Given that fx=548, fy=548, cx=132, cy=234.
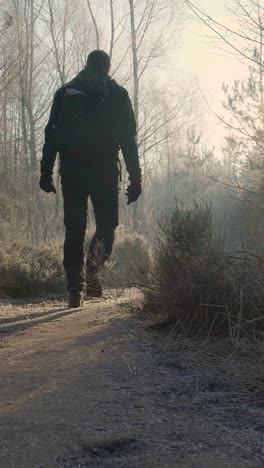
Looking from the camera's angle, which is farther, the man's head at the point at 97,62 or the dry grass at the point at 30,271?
the dry grass at the point at 30,271

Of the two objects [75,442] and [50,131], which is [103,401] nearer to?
[75,442]

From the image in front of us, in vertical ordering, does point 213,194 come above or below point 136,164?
above

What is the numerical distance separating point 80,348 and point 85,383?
1.86ft

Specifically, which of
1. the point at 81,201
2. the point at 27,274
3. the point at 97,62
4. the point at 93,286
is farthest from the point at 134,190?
the point at 27,274

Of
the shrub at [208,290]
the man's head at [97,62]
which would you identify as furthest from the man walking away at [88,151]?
the shrub at [208,290]

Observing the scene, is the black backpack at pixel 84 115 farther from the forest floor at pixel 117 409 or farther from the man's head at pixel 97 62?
the forest floor at pixel 117 409

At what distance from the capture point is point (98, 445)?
1.58 metres

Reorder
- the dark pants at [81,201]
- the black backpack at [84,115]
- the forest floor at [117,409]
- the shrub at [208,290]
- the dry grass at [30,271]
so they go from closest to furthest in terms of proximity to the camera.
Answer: the forest floor at [117,409] → the shrub at [208,290] → the black backpack at [84,115] → the dark pants at [81,201] → the dry grass at [30,271]

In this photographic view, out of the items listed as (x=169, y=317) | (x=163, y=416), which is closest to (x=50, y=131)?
(x=169, y=317)

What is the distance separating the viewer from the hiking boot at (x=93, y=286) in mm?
4473

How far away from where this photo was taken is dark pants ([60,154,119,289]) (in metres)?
4.39

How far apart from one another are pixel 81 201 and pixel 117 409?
278cm

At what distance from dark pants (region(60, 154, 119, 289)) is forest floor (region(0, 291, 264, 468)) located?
57.6 inches

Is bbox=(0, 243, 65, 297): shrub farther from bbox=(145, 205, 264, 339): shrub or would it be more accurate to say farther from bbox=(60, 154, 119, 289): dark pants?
bbox=(145, 205, 264, 339): shrub
